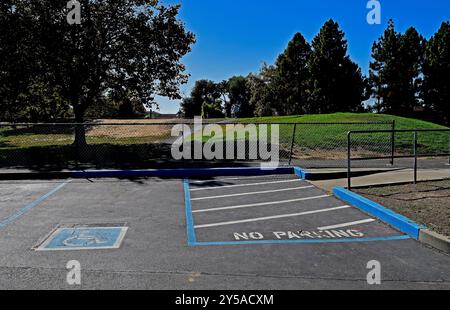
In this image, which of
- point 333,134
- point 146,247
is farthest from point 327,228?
point 333,134

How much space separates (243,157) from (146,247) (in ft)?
31.9

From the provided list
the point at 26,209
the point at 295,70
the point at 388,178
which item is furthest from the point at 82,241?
the point at 295,70

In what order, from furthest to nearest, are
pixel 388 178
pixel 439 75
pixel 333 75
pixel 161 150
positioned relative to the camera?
pixel 439 75, pixel 333 75, pixel 161 150, pixel 388 178

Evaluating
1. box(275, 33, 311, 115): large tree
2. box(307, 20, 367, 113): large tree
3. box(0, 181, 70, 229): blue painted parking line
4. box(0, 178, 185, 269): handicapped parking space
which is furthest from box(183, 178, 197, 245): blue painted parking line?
box(275, 33, 311, 115): large tree

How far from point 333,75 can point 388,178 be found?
39249 mm

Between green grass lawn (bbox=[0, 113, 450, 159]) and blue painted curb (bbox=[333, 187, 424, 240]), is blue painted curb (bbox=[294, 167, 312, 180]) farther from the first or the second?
green grass lawn (bbox=[0, 113, 450, 159])

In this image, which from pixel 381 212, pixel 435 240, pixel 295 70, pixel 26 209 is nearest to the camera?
pixel 435 240

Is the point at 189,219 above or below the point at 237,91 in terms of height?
below

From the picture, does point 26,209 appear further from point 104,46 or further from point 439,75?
point 439,75

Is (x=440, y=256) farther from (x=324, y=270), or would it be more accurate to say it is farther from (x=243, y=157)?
(x=243, y=157)

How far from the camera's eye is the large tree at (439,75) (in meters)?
48.5

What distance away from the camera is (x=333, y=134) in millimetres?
20094

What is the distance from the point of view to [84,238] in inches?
228

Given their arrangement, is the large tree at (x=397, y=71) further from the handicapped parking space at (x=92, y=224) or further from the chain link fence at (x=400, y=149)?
the handicapped parking space at (x=92, y=224)
